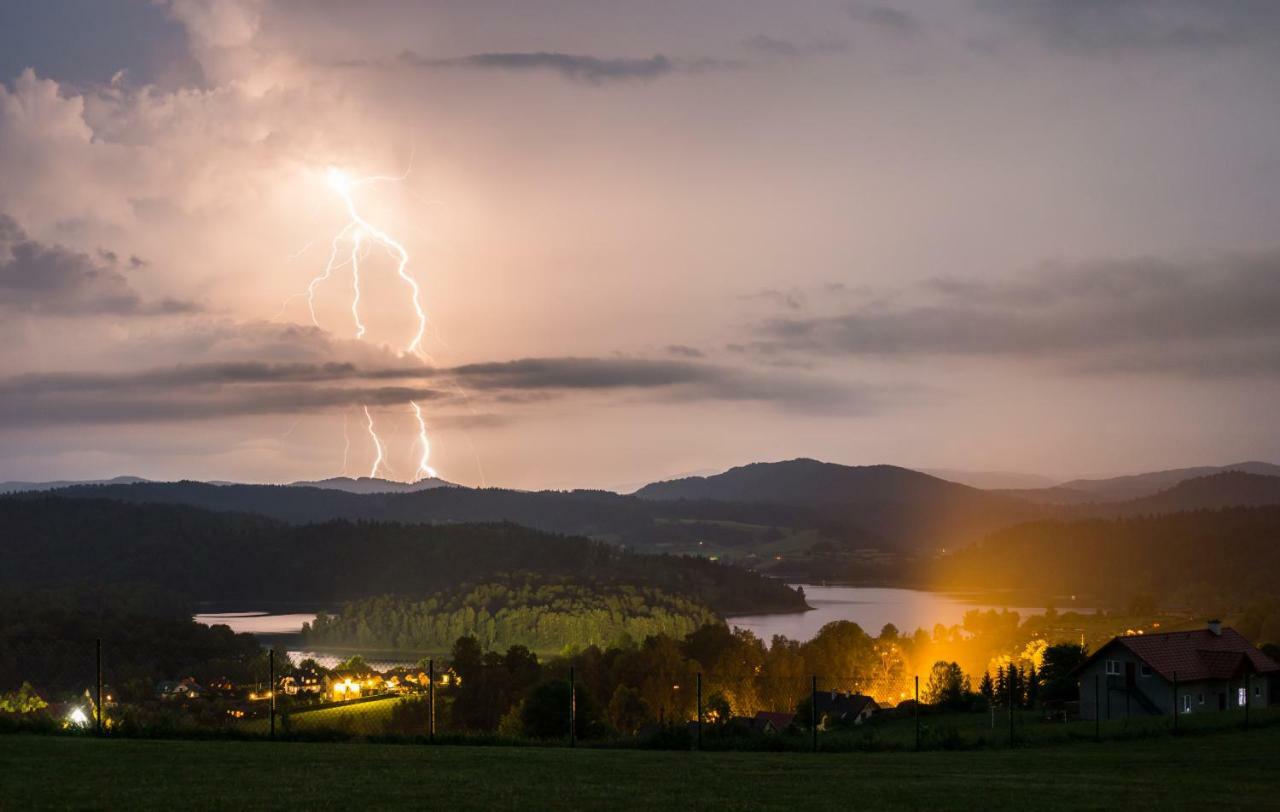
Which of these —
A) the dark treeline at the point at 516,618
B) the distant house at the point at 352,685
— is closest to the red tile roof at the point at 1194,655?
the distant house at the point at 352,685

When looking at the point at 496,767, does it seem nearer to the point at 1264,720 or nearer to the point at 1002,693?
the point at 1264,720

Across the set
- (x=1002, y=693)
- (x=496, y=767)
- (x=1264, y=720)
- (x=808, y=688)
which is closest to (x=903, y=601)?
(x=808, y=688)

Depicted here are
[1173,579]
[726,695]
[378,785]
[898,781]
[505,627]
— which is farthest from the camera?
[1173,579]

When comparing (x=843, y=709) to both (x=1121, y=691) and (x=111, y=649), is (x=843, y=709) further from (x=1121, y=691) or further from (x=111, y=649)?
(x=111, y=649)

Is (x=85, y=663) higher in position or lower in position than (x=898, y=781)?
lower

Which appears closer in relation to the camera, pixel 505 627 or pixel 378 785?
pixel 378 785

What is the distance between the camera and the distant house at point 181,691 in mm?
48594

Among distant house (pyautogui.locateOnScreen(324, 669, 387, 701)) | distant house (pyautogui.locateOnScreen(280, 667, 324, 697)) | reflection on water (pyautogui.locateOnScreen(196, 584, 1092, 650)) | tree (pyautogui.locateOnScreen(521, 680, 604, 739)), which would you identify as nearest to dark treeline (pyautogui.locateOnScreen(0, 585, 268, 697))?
distant house (pyautogui.locateOnScreen(324, 669, 387, 701))

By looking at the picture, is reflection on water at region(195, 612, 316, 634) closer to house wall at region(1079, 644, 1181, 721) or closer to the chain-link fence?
the chain-link fence

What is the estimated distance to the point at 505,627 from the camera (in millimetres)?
141875

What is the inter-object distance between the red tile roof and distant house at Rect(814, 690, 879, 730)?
12688 millimetres

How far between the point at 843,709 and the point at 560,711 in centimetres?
1635

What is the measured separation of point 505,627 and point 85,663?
66.6m

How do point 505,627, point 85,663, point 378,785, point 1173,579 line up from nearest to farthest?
point 378,785, point 85,663, point 505,627, point 1173,579
